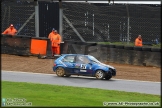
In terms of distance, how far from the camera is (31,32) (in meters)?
26.2

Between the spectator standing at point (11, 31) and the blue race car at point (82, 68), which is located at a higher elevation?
the spectator standing at point (11, 31)

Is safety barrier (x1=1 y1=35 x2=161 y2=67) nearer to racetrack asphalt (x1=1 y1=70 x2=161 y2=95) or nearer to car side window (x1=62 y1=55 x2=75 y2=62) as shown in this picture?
racetrack asphalt (x1=1 y1=70 x2=161 y2=95)

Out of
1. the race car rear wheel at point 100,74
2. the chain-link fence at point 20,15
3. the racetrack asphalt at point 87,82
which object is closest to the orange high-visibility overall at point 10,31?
the chain-link fence at point 20,15

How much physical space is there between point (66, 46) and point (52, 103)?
1284cm

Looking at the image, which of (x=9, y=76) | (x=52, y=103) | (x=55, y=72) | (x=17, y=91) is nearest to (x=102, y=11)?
(x=55, y=72)

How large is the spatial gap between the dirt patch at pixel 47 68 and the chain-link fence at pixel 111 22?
1.75 meters

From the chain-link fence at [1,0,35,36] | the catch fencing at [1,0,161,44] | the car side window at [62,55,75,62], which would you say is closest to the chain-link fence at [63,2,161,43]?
the catch fencing at [1,0,161,44]

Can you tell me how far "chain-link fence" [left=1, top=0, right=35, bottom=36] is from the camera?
85.3ft

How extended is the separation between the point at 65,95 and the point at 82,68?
5.73m

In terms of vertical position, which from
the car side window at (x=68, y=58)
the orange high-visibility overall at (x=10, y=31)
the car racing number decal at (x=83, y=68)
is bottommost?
the car racing number decal at (x=83, y=68)

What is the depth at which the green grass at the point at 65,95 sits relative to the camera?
12781 millimetres

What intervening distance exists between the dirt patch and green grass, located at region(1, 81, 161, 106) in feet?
16.6

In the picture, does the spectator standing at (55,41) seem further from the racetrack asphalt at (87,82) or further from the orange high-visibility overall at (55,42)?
the racetrack asphalt at (87,82)

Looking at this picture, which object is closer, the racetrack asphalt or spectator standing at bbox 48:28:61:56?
the racetrack asphalt
